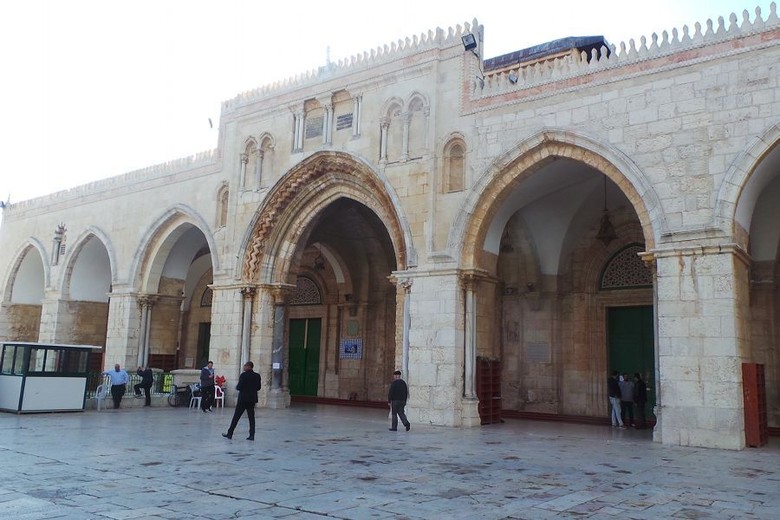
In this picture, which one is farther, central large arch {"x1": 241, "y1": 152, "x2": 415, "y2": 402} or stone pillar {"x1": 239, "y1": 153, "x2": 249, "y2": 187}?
stone pillar {"x1": 239, "y1": 153, "x2": 249, "y2": 187}

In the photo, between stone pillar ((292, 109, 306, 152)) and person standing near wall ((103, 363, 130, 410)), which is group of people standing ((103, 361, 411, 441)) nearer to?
person standing near wall ((103, 363, 130, 410))

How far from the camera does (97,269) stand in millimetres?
20562

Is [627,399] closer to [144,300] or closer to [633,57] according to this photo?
[633,57]

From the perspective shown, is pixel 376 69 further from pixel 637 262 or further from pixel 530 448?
pixel 530 448

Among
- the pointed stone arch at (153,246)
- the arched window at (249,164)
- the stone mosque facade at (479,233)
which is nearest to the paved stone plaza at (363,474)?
the stone mosque facade at (479,233)

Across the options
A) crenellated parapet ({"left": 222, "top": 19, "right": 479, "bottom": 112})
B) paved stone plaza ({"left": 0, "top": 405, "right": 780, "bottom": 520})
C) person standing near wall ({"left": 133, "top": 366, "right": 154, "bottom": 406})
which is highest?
crenellated parapet ({"left": 222, "top": 19, "right": 479, "bottom": 112})

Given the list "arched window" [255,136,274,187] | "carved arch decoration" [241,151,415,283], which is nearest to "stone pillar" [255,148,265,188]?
"arched window" [255,136,274,187]

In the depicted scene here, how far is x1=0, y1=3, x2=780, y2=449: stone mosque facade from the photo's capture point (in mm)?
9367

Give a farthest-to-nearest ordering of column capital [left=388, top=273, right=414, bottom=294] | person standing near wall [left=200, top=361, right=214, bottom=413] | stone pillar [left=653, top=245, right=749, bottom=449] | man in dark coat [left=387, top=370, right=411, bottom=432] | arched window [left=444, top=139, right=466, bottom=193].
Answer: person standing near wall [left=200, top=361, right=214, bottom=413]
column capital [left=388, top=273, right=414, bottom=294]
arched window [left=444, top=139, right=466, bottom=193]
man in dark coat [left=387, top=370, right=411, bottom=432]
stone pillar [left=653, top=245, right=749, bottom=449]

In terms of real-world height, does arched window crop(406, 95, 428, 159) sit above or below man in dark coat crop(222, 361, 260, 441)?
above

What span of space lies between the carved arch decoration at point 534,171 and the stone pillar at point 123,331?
31.9 feet

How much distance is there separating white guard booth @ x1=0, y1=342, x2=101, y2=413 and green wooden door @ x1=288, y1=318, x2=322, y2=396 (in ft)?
23.9

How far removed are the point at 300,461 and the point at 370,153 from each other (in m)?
7.49

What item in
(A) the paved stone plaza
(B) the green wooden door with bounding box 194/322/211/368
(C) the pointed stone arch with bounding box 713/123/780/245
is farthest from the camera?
(B) the green wooden door with bounding box 194/322/211/368
